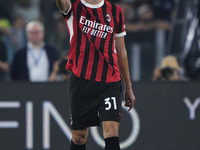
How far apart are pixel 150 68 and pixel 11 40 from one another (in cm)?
237

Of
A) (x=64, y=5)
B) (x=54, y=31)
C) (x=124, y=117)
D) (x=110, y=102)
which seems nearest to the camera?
(x=64, y=5)

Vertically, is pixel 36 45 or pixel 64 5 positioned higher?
pixel 64 5

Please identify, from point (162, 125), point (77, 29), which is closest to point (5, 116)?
point (162, 125)

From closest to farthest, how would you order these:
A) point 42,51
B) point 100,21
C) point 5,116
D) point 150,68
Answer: point 100,21
point 5,116
point 42,51
point 150,68

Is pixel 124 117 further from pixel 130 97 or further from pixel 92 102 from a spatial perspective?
pixel 92 102

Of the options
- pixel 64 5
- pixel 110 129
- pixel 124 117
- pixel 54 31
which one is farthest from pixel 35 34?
pixel 110 129

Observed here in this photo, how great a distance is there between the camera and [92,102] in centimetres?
491

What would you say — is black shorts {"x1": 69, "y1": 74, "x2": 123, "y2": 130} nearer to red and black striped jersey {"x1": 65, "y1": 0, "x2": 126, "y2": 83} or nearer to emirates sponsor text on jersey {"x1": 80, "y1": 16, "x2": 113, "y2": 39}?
red and black striped jersey {"x1": 65, "y1": 0, "x2": 126, "y2": 83}

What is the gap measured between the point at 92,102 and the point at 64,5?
0.93 meters

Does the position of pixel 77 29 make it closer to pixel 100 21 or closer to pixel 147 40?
pixel 100 21

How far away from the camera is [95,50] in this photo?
4910mm

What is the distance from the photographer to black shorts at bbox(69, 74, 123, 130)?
192 inches

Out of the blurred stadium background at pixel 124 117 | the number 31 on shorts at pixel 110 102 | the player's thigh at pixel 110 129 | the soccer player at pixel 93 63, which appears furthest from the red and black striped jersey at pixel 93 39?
the blurred stadium background at pixel 124 117

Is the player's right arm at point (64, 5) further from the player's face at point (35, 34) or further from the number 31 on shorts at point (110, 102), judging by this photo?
the player's face at point (35, 34)
